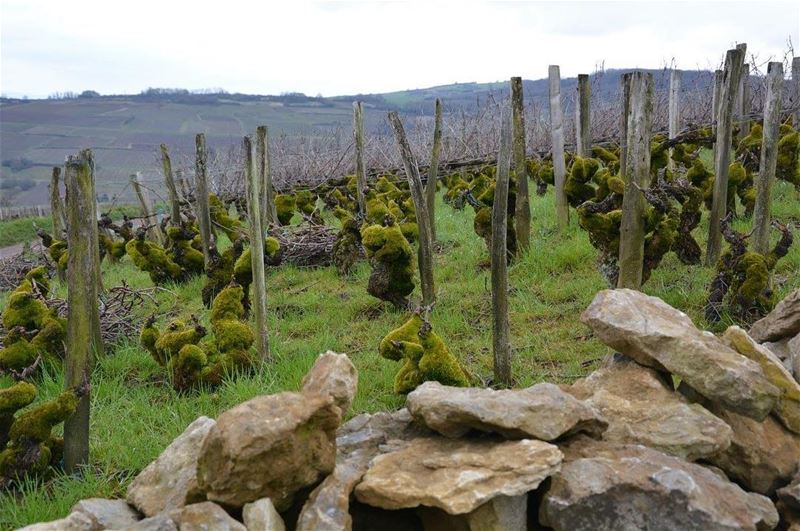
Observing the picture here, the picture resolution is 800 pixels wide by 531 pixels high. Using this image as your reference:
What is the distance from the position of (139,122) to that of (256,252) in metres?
74.6

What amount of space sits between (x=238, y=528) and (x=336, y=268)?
6.50 m

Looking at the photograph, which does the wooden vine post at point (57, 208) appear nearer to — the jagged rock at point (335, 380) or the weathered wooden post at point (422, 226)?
the weathered wooden post at point (422, 226)

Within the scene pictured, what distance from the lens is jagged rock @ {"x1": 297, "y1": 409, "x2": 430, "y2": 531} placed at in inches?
120

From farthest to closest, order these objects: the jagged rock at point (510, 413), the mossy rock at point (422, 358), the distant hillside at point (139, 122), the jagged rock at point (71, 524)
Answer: the distant hillside at point (139, 122) → the mossy rock at point (422, 358) → the jagged rock at point (510, 413) → the jagged rock at point (71, 524)

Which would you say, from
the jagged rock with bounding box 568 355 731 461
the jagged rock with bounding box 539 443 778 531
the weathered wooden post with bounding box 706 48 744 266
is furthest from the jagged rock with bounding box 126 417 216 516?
the weathered wooden post with bounding box 706 48 744 266

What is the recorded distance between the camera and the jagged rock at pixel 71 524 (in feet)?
9.93

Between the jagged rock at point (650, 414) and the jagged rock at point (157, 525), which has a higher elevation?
the jagged rock at point (650, 414)

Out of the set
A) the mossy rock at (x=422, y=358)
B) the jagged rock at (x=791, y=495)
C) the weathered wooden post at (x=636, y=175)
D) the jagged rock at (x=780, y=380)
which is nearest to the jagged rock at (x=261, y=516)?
the mossy rock at (x=422, y=358)

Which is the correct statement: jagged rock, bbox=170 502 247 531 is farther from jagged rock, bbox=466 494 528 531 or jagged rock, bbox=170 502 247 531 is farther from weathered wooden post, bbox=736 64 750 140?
weathered wooden post, bbox=736 64 750 140

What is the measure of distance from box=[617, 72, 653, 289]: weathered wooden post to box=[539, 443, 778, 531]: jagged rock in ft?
8.95

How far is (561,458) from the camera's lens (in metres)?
3.17

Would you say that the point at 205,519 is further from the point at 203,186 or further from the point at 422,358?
the point at 203,186

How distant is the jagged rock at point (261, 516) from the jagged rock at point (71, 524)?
72 centimetres

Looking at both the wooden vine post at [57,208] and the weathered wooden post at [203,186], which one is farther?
the wooden vine post at [57,208]
